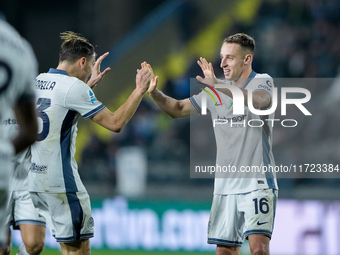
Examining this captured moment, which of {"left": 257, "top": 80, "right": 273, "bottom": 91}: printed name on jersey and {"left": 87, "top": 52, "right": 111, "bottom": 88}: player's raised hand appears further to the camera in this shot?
{"left": 87, "top": 52, "right": 111, "bottom": 88}: player's raised hand

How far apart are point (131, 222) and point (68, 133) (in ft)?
14.9

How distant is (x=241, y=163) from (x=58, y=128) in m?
1.61

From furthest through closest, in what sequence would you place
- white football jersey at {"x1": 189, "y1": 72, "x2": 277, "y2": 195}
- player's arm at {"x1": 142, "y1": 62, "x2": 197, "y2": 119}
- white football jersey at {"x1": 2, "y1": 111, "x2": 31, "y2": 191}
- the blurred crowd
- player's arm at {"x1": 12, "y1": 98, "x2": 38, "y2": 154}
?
1. the blurred crowd
2. white football jersey at {"x1": 2, "y1": 111, "x2": 31, "y2": 191}
3. player's arm at {"x1": 142, "y1": 62, "x2": 197, "y2": 119}
4. white football jersey at {"x1": 189, "y1": 72, "x2": 277, "y2": 195}
5. player's arm at {"x1": 12, "y1": 98, "x2": 38, "y2": 154}

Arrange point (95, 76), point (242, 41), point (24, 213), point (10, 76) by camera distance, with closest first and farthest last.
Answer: point (10, 76) → point (242, 41) → point (95, 76) → point (24, 213)

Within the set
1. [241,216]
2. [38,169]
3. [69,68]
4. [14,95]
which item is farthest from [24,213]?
[14,95]

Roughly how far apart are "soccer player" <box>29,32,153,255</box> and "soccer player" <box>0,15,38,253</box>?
1.79m

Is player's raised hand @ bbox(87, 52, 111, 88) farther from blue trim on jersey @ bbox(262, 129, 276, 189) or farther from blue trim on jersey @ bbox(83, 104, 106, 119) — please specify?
blue trim on jersey @ bbox(262, 129, 276, 189)

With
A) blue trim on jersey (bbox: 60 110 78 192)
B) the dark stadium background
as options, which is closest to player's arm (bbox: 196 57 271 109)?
blue trim on jersey (bbox: 60 110 78 192)

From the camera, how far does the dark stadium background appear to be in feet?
28.4

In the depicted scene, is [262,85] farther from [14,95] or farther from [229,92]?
[14,95]

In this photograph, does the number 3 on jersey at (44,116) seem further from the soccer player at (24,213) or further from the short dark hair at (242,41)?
the short dark hair at (242,41)

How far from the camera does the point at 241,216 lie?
15.8 ft

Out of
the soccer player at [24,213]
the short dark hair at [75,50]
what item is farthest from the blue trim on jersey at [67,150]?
the soccer player at [24,213]

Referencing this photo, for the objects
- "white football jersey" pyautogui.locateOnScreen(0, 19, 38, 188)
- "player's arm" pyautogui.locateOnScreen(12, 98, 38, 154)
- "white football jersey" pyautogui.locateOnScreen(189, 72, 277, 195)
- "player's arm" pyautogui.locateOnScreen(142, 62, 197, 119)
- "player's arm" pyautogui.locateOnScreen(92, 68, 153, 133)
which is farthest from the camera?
"player's arm" pyautogui.locateOnScreen(142, 62, 197, 119)
